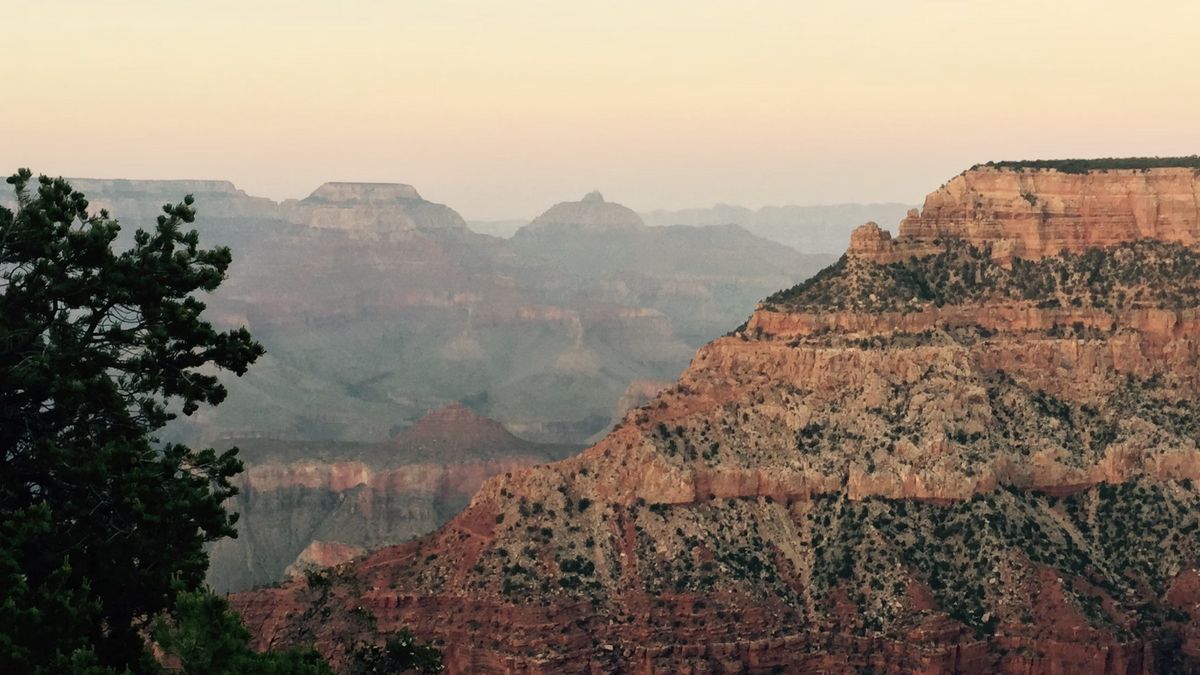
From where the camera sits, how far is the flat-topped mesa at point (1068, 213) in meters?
138

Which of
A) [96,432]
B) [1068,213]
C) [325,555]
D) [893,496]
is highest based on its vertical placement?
[1068,213]

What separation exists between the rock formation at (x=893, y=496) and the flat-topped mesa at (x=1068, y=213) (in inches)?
8.6

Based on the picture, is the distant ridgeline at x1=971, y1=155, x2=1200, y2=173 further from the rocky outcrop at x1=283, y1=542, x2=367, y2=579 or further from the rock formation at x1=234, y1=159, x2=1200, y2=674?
the rocky outcrop at x1=283, y1=542, x2=367, y2=579

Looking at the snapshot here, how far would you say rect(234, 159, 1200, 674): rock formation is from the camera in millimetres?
112812

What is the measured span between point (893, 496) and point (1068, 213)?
28.9m

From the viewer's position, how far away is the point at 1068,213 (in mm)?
138625

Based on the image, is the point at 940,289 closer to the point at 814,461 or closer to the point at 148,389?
the point at 814,461

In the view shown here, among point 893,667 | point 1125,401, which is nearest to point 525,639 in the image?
point 893,667

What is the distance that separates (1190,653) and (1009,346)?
25874 millimetres

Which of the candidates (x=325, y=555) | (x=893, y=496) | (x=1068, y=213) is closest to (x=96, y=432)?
(x=893, y=496)

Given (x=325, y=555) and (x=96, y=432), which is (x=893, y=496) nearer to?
(x=96, y=432)

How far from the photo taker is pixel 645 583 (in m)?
116

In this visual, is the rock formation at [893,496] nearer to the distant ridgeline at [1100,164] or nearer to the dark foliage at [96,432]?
the distant ridgeline at [1100,164]

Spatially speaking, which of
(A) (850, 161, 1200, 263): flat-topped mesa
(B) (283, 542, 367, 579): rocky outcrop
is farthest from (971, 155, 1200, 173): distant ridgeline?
(B) (283, 542, 367, 579): rocky outcrop
